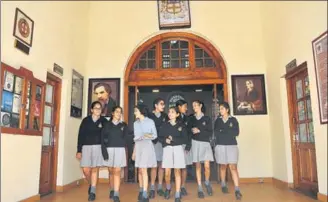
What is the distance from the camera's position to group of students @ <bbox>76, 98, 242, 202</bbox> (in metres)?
3.47

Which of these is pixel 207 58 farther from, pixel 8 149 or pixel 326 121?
pixel 8 149

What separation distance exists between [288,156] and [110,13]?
4518 mm

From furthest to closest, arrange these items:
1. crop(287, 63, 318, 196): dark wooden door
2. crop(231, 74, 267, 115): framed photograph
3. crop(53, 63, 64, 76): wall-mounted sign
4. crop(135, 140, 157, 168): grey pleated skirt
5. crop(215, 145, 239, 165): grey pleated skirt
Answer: crop(231, 74, 267, 115): framed photograph, crop(53, 63, 64, 76): wall-mounted sign, crop(287, 63, 318, 196): dark wooden door, crop(215, 145, 239, 165): grey pleated skirt, crop(135, 140, 157, 168): grey pleated skirt

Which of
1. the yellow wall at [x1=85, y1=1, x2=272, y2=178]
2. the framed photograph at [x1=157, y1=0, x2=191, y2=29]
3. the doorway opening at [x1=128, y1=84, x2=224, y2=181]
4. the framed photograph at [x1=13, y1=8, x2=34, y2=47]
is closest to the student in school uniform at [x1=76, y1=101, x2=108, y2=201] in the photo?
the framed photograph at [x1=13, y1=8, x2=34, y2=47]

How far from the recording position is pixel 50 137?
14.4 ft

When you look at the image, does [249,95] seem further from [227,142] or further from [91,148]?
[91,148]

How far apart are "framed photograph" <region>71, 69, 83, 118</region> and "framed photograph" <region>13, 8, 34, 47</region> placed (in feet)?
4.88

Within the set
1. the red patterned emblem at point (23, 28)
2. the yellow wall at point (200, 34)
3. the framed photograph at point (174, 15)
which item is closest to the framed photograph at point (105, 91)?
the yellow wall at point (200, 34)

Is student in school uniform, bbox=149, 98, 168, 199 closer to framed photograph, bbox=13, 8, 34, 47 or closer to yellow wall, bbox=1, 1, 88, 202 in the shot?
yellow wall, bbox=1, 1, 88, 202

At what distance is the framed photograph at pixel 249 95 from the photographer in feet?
17.9

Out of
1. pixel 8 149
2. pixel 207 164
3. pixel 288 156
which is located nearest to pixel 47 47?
pixel 8 149

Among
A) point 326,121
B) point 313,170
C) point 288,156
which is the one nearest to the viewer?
point 326,121

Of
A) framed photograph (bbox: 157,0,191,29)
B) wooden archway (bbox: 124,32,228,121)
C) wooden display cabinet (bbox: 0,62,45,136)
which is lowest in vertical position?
wooden display cabinet (bbox: 0,62,45,136)

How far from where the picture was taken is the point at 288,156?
14.8 ft
